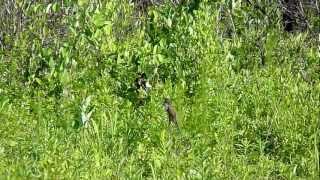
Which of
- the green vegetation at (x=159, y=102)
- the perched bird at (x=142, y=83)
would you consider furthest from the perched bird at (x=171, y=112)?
the perched bird at (x=142, y=83)

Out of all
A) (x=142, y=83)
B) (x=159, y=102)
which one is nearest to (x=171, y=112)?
(x=159, y=102)

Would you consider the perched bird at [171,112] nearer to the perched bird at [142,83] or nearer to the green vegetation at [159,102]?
the green vegetation at [159,102]

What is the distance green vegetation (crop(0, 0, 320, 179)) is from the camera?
4207mm

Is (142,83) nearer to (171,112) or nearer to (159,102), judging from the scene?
(159,102)

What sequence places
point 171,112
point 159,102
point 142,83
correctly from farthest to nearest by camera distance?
point 142,83 < point 159,102 < point 171,112

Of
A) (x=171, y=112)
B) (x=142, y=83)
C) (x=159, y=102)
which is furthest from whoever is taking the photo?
(x=142, y=83)

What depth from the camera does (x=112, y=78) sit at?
5.34 meters

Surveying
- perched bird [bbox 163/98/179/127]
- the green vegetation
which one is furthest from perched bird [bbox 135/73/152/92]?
perched bird [bbox 163/98/179/127]

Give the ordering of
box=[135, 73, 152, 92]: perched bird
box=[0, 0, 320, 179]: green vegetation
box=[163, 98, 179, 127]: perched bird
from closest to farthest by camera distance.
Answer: box=[0, 0, 320, 179]: green vegetation, box=[163, 98, 179, 127]: perched bird, box=[135, 73, 152, 92]: perched bird

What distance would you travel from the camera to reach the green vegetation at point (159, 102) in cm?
421

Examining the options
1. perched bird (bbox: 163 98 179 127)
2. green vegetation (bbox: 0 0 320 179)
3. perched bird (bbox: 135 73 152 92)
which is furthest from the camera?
perched bird (bbox: 135 73 152 92)

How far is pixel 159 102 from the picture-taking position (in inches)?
194

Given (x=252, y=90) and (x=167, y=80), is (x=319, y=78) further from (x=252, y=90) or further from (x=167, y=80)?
(x=167, y=80)

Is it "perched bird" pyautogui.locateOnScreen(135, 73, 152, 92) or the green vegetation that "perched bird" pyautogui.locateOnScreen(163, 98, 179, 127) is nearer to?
the green vegetation
